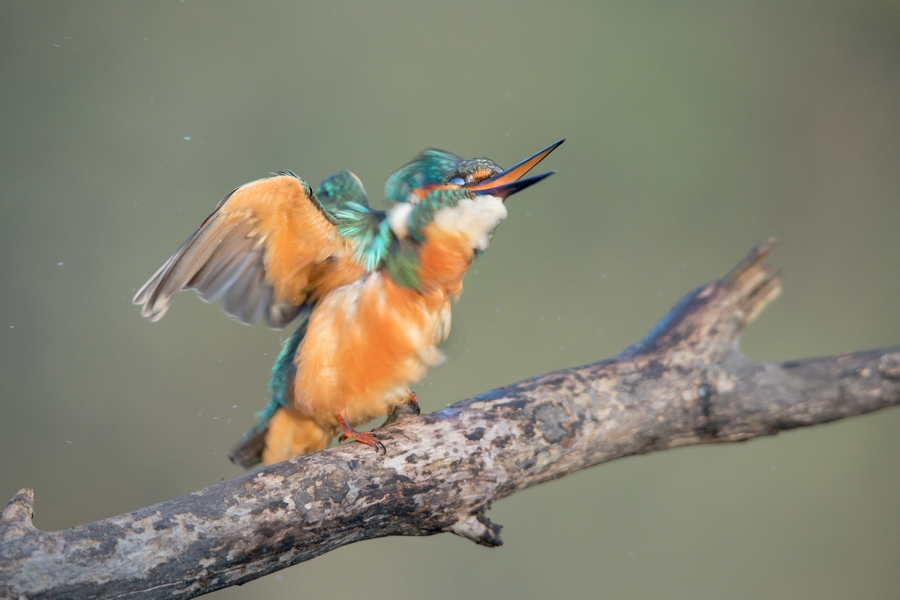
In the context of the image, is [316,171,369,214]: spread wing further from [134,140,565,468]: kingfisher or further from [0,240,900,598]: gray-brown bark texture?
[0,240,900,598]: gray-brown bark texture

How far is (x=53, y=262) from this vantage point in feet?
8.97

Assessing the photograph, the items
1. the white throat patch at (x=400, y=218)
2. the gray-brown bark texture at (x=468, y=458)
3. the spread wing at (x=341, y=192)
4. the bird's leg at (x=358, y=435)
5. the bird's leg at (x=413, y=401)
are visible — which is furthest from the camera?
the spread wing at (x=341, y=192)

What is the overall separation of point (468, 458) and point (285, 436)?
0.49m

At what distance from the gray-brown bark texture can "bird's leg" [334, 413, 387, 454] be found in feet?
0.06

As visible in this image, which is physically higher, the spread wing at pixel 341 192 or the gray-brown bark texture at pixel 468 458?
the spread wing at pixel 341 192

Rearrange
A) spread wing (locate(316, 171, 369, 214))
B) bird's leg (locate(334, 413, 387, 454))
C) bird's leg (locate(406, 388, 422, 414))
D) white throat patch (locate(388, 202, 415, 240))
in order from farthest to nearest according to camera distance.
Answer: spread wing (locate(316, 171, 369, 214)), bird's leg (locate(406, 388, 422, 414)), white throat patch (locate(388, 202, 415, 240)), bird's leg (locate(334, 413, 387, 454))

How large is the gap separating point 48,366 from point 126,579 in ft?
6.32

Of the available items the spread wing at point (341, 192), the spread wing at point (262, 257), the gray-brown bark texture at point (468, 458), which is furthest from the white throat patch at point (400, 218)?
the gray-brown bark texture at point (468, 458)

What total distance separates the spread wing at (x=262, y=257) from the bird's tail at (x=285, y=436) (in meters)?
0.21

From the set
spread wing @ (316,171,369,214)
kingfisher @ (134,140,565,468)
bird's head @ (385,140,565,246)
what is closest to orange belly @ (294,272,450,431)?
kingfisher @ (134,140,565,468)

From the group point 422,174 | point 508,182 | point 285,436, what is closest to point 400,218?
point 422,174

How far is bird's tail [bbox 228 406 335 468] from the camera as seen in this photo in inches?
65.6

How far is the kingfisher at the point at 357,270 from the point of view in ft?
4.80

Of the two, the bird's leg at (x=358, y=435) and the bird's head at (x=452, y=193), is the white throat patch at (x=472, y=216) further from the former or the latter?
the bird's leg at (x=358, y=435)
